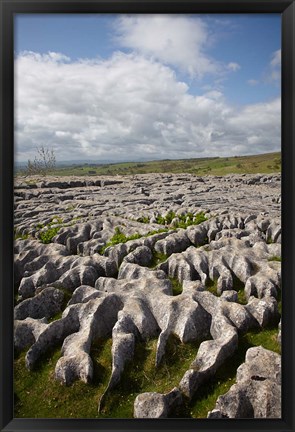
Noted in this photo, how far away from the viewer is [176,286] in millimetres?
6516

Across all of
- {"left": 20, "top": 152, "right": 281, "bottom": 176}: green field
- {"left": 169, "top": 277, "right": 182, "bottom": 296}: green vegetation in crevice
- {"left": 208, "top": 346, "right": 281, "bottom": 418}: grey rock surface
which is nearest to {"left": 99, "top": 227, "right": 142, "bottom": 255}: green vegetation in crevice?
{"left": 20, "top": 152, "right": 281, "bottom": 176}: green field

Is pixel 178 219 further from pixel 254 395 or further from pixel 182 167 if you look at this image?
pixel 254 395

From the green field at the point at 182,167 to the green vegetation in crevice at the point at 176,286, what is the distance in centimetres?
231

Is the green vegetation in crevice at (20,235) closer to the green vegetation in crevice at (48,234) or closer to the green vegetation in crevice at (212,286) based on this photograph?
the green vegetation in crevice at (48,234)

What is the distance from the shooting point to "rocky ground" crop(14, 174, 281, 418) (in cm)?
499

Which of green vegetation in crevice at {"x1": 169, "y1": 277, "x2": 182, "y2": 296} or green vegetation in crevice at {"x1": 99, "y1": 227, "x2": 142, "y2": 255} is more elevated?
green vegetation in crevice at {"x1": 99, "y1": 227, "x2": 142, "y2": 255}

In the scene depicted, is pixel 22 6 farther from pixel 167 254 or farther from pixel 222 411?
pixel 222 411

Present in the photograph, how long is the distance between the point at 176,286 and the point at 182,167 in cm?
249

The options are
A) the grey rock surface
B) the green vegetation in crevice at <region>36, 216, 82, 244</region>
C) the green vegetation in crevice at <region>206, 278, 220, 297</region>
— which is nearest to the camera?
the grey rock surface

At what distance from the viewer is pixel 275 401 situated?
469 cm

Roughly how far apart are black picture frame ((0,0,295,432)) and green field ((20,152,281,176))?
1.56 metres

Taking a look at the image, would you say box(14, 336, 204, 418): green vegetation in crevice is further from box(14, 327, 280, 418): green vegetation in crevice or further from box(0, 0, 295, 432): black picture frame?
box(0, 0, 295, 432): black picture frame
